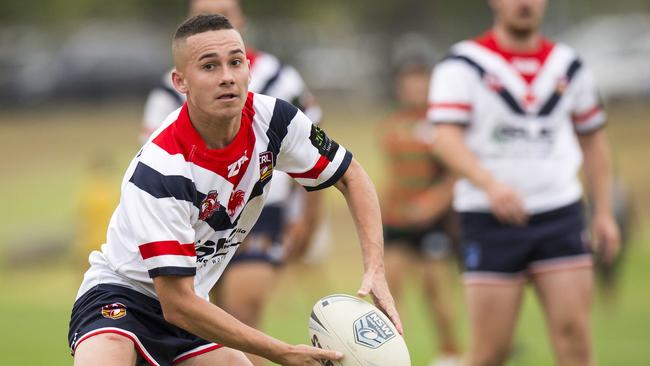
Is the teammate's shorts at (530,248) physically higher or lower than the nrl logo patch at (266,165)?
lower

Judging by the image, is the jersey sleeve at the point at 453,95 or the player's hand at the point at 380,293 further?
the jersey sleeve at the point at 453,95

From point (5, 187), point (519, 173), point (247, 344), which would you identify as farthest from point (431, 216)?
point (5, 187)

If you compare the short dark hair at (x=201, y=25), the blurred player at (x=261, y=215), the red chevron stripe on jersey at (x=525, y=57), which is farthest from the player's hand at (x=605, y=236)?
the short dark hair at (x=201, y=25)

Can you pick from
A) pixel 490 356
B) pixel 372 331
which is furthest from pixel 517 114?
pixel 372 331

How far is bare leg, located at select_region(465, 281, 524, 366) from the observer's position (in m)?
7.14

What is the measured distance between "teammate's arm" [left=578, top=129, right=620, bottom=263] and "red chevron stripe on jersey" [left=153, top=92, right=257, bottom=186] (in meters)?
3.13

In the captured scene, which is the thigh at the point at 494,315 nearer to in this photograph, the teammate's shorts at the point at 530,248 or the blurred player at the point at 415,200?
the teammate's shorts at the point at 530,248

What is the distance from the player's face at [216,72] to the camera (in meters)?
5.04

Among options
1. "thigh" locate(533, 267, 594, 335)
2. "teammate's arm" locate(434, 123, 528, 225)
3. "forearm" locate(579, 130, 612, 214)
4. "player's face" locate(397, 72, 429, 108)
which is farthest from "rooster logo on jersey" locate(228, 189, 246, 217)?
"player's face" locate(397, 72, 429, 108)

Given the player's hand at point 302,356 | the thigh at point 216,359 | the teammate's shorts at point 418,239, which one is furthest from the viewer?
the teammate's shorts at point 418,239

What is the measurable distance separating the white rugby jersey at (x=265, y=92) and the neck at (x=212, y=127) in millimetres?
2594

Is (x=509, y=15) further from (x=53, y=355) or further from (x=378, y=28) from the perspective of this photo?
(x=378, y=28)

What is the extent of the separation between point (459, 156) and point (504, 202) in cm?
42

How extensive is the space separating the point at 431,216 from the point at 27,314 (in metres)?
6.11
